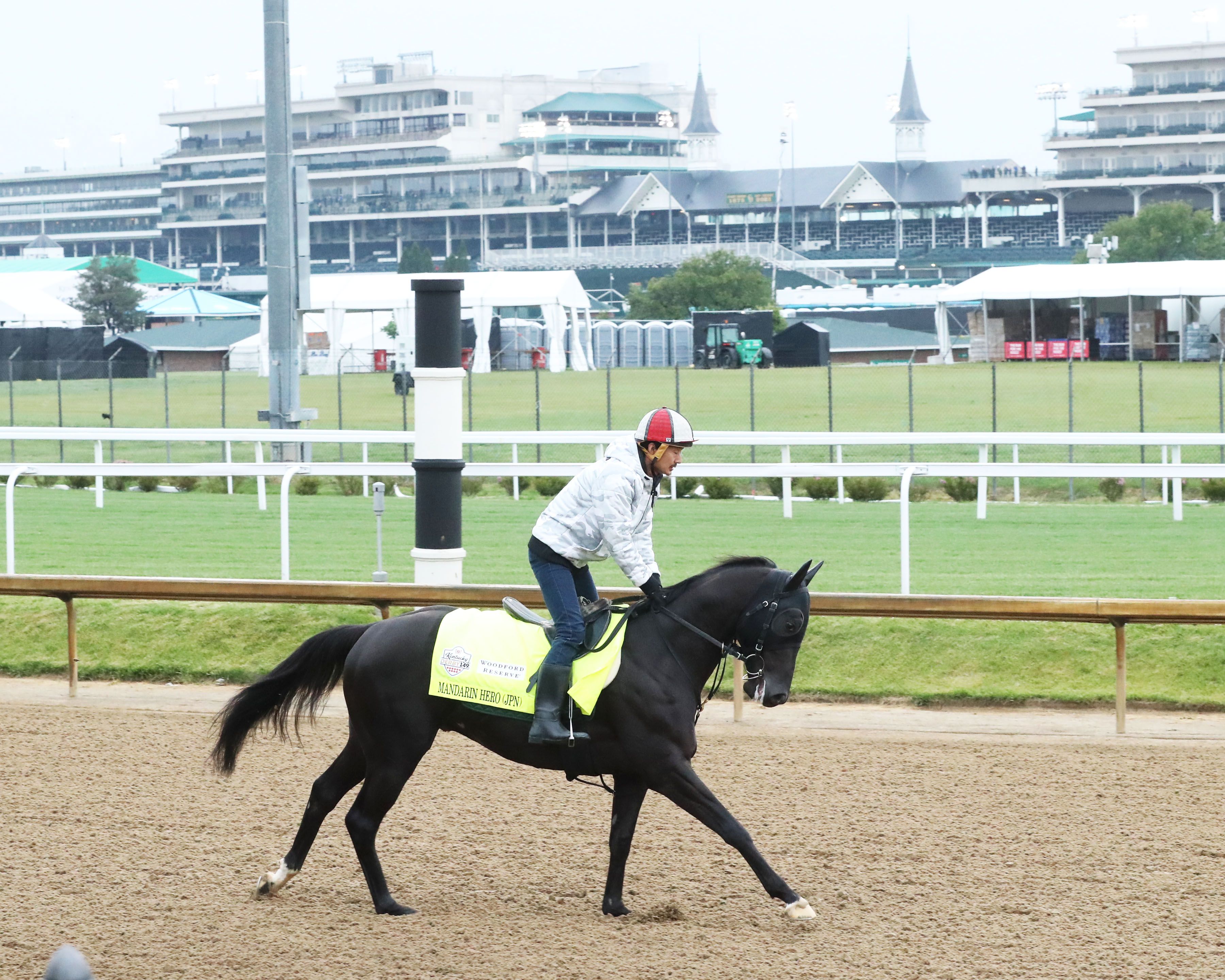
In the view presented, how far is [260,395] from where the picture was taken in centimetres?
3847

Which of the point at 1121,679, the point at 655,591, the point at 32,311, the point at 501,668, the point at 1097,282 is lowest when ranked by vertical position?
the point at 1121,679

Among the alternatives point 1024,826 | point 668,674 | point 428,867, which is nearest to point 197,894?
point 428,867

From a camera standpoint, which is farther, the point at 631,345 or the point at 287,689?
the point at 631,345

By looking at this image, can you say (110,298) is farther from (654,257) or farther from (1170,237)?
(1170,237)

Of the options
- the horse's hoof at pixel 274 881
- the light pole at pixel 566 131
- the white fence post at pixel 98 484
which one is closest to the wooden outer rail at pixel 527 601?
the horse's hoof at pixel 274 881

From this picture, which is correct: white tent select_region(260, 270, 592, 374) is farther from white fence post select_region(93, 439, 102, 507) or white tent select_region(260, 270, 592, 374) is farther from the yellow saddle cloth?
the yellow saddle cloth

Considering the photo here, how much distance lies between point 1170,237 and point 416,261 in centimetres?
Answer: 3608

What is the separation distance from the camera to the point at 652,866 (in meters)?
5.75

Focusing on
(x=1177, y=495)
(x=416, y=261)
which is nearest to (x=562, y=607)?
(x=1177, y=495)

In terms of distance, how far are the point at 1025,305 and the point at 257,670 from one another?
40619 millimetres

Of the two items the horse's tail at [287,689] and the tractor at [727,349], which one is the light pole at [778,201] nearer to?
the tractor at [727,349]

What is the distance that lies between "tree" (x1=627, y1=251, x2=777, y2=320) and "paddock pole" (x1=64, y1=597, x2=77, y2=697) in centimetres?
4786

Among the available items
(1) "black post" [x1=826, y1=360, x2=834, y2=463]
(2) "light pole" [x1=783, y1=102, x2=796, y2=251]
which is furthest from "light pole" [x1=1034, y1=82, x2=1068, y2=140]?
(1) "black post" [x1=826, y1=360, x2=834, y2=463]

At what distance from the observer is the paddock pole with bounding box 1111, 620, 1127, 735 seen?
8.01m
